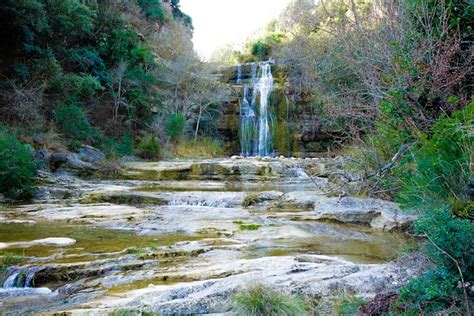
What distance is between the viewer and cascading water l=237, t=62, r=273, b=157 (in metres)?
26.0

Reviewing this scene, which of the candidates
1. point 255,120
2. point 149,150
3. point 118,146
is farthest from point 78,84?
point 255,120

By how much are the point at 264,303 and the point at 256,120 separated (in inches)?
932

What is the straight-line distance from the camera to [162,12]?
2984 centimetres

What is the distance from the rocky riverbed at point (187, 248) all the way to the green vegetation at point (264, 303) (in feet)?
0.65

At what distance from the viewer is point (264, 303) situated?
2947mm

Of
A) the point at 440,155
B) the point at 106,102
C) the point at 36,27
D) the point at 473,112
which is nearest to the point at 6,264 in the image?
the point at 440,155

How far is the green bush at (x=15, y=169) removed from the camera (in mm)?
10062

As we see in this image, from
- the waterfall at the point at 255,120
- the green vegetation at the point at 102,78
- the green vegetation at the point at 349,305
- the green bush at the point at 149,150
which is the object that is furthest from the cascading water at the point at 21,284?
the waterfall at the point at 255,120

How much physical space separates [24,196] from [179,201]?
403cm

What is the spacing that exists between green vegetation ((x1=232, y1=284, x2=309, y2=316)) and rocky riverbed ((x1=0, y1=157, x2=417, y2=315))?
20 centimetres

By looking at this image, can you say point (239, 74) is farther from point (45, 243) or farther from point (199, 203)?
point (45, 243)

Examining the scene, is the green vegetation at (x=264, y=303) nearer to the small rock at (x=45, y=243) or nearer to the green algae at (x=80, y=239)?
the green algae at (x=80, y=239)

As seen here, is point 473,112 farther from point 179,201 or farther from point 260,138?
point 260,138

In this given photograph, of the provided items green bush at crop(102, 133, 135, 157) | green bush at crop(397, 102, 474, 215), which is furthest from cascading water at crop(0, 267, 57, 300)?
green bush at crop(102, 133, 135, 157)
